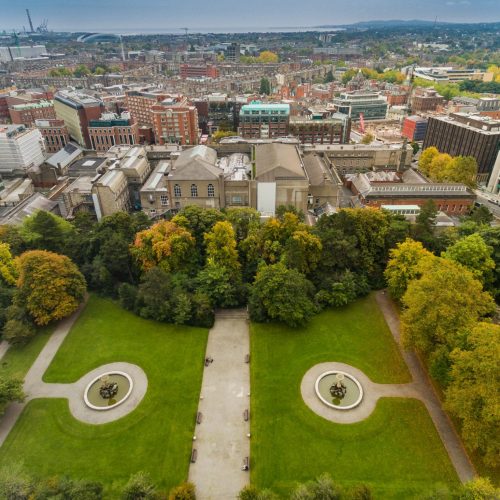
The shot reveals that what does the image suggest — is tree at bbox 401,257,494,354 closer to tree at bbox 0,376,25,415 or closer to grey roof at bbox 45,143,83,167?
tree at bbox 0,376,25,415

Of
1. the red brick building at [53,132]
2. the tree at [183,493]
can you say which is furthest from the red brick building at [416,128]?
the tree at [183,493]

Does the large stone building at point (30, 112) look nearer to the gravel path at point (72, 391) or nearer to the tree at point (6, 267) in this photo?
the tree at point (6, 267)

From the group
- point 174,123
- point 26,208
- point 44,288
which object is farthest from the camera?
point 174,123

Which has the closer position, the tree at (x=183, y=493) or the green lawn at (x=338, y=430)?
the tree at (x=183, y=493)

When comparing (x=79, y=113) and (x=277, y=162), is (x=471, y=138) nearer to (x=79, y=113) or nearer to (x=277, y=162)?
(x=277, y=162)

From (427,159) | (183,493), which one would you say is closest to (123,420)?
(183,493)

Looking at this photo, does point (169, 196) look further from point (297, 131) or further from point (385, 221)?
point (297, 131)
